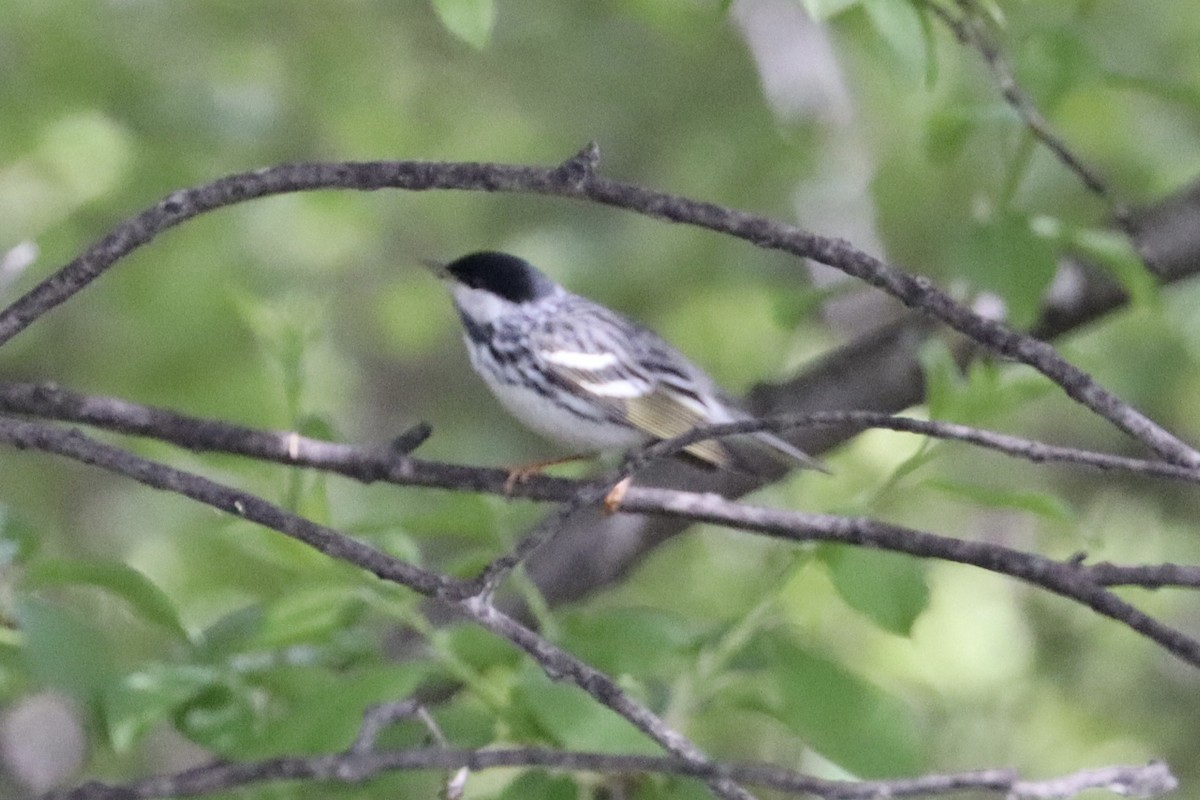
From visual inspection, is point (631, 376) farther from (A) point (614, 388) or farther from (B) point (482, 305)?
(B) point (482, 305)

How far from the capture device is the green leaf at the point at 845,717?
1418 millimetres

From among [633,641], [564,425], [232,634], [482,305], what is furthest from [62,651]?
[482,305]

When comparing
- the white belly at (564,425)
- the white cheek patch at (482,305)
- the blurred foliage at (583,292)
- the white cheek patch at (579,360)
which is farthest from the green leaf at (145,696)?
the white cheek patch at (482,305)

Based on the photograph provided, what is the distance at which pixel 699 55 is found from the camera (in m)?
4.47

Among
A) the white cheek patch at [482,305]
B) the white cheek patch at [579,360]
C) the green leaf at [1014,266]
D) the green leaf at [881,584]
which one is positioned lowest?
the green leaf at [881,584]

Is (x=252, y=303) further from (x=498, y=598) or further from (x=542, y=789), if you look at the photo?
(x=498, y=598)

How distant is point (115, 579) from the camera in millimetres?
1499

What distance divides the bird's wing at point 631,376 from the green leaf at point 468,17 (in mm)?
1357

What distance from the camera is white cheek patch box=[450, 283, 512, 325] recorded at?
9.82 feet

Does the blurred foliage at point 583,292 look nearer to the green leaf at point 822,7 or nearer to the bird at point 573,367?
the green leaf at point 822,7

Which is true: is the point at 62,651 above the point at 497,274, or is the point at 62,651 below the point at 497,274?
below

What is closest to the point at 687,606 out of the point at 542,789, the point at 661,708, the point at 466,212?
the point at 466,212

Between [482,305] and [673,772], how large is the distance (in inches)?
80.2

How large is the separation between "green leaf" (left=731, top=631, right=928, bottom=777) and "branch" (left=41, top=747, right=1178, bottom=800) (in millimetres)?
335
